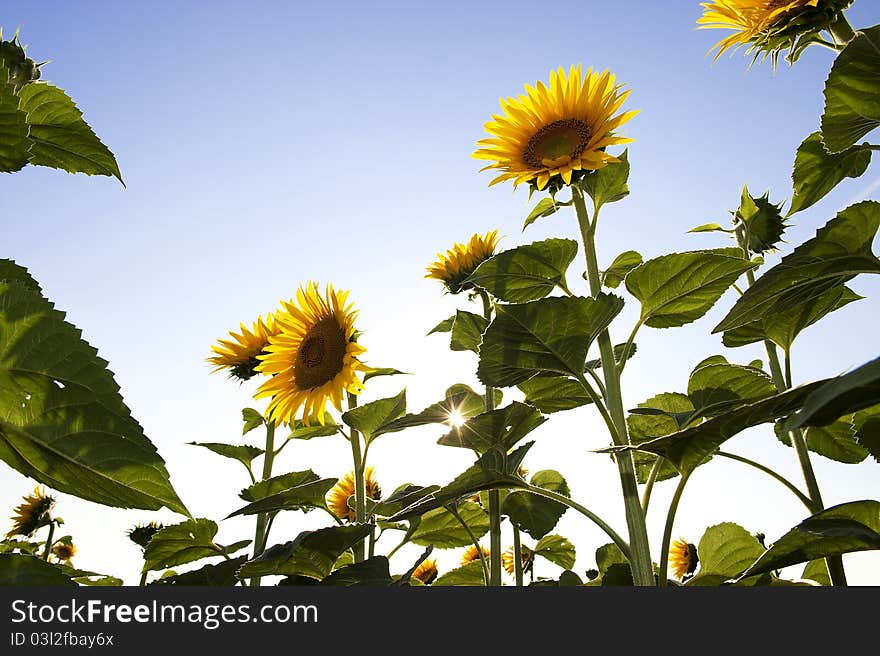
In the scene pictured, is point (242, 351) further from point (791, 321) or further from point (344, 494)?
point (791, 321)

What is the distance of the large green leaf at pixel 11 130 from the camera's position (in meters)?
0.80

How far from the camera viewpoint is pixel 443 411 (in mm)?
1521

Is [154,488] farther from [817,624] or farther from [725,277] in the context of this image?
[725,277]

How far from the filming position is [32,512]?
4949mm

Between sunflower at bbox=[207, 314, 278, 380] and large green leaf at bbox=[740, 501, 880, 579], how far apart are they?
1.86 metres

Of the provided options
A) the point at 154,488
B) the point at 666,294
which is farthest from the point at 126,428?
the point at 666,294

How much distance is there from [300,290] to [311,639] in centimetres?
142

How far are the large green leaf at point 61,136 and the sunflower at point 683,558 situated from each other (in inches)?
135

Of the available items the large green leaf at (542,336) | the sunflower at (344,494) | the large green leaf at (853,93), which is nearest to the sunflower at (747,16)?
the large green leaf at (853,93)

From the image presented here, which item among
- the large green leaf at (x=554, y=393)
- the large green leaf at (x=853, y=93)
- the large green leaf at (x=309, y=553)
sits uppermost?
the large green leaf at (x=853, y=93)

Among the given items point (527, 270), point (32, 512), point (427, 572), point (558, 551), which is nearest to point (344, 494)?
point (427, 572)

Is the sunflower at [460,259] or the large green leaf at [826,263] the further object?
the sunflower at [460,259]

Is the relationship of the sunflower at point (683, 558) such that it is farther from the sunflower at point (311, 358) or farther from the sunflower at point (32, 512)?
the sunflower at point (32, 512)

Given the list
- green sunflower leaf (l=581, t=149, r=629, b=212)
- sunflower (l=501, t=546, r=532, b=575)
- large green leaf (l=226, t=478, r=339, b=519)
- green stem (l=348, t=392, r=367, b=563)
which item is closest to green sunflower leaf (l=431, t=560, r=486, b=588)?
sunflower (l=501, t=546, r=532, b=575)
